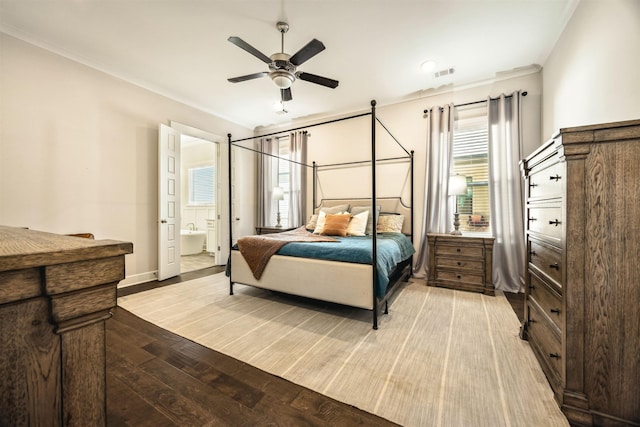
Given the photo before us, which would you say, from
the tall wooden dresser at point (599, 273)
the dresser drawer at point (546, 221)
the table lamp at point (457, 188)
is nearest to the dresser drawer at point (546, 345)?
the tall wooden dresser at point (599, 273)

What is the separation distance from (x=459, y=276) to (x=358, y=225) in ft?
4.68

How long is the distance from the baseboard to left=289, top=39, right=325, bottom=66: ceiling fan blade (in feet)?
11.3

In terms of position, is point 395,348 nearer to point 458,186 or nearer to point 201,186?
point 458,186

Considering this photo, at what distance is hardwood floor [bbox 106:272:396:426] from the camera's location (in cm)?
127

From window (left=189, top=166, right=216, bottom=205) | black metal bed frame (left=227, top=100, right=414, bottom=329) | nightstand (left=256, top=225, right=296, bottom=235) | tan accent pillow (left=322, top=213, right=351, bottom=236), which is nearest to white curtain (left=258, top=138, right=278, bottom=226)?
nightstand (left=256, top=225, right=296, bottom=235)

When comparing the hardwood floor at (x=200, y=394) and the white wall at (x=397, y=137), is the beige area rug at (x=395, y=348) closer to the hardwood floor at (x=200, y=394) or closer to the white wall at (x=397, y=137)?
the hardwood floor at (x=200, y=394)

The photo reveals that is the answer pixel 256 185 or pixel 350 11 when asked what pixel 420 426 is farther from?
pixel 256 185

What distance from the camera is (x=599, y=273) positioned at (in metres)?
1.20

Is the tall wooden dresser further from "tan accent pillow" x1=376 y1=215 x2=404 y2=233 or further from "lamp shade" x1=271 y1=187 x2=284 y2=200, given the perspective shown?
"lamp shade" x1=271 y1=187 x2=284 y2=200

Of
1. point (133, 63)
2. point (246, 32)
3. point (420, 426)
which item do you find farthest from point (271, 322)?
point (133, 63)

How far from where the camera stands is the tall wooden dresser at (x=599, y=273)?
1.15 m

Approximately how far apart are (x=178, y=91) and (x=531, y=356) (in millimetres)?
5076

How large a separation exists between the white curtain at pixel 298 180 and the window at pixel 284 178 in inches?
9.9

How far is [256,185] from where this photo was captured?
5.57 meters
